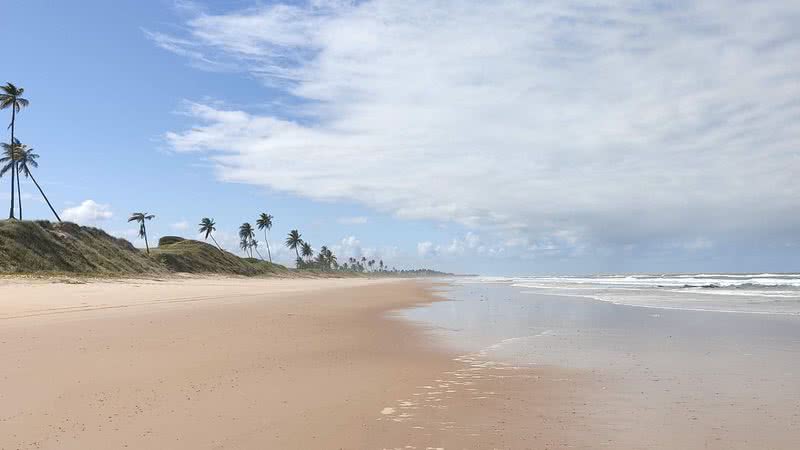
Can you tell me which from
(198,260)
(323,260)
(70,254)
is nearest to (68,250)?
(70,254)

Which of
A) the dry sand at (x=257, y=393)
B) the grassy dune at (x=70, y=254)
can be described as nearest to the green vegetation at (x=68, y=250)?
the grassy dune at (x=70, y=254)

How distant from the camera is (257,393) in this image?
28.4 ft

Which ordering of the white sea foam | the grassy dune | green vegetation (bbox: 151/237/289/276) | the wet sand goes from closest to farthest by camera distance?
the wet sand → the white sea foam → the grassy dune → green vegetation (bbox: 151/237/289/276)

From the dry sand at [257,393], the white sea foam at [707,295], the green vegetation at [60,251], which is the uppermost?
the green vegetation at [60,251]

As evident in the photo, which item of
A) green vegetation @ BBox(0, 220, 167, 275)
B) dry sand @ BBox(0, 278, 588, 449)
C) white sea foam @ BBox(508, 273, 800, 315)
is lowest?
dry sand @ BBox(0, 278, 588, 449)

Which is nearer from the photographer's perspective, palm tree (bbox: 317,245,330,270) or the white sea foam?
the white sea foam

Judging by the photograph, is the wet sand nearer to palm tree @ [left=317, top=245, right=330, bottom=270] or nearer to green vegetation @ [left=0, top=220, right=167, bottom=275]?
green vegetation @ [left=0, top=220, right=167, bottom=275]

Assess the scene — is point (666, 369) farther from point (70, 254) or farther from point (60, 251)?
point (70, 254)

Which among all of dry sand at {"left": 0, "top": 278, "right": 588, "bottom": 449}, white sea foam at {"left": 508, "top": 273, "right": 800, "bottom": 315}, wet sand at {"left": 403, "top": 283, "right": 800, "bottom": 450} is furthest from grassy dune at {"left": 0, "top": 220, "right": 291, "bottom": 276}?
white sea foam at {"left": 508, "top": 273, "right": 800, "bottom": 315}

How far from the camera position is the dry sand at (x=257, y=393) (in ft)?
21.4

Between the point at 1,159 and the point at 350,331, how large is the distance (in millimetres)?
64723

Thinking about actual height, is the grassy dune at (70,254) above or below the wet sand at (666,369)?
above

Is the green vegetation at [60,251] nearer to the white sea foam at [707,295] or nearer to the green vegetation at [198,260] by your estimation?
the green vegetation at [198,260]

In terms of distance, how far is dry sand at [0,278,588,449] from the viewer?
6.53 meters
